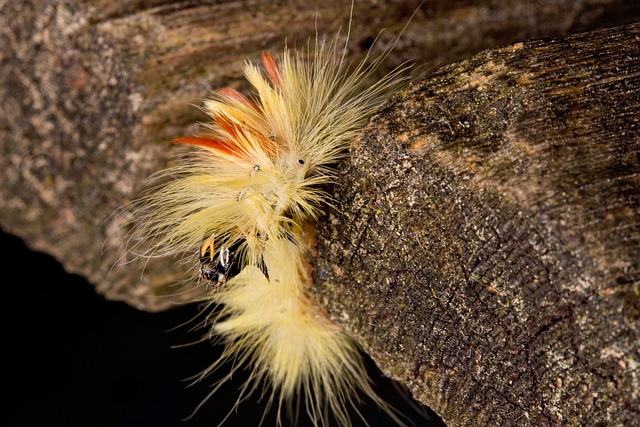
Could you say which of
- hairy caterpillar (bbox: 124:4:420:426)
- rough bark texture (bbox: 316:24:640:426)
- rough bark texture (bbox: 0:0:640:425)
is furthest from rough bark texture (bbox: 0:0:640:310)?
rough bark texture (bbox: 316:24:640:426)

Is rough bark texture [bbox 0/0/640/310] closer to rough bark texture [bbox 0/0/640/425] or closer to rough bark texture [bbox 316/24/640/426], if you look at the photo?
rough bark texture [bbox 0/0/640/425]

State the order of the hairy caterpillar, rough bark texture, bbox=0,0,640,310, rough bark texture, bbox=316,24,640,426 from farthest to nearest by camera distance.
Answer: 1. rough bark texture, bbox=0,0,640,310
2. the hairy caterpillar
3. rough bark texture, bbox=316,24,640,426

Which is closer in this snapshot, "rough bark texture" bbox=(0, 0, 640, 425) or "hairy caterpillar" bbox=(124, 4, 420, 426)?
"rough bark texture" bbox=(0, 0, 640, 425)

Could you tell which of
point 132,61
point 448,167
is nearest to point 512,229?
point 448,167

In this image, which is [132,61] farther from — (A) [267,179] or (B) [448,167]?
(B) [448,167]

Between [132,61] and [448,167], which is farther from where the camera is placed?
[132,61]

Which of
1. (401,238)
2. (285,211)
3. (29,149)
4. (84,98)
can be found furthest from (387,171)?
(29,149)

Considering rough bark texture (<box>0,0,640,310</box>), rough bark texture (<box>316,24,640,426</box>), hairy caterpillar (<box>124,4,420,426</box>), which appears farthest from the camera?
rough bark texture (<box>0,0,640,310</box>)

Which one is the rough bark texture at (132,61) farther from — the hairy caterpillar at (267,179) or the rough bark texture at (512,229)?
the rough bark texture at (512,229)

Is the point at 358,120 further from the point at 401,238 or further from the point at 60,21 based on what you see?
the point at 60,21
